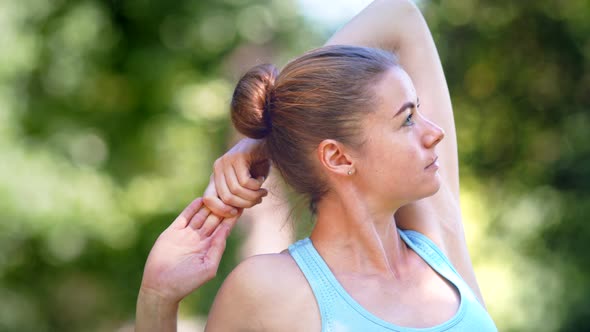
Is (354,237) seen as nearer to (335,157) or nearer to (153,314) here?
(335,157)

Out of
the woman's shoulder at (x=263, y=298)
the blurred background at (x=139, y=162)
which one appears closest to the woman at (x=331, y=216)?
the woman's shoulder at (x=263, y=298)

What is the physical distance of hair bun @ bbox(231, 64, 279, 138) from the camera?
5.69 feet

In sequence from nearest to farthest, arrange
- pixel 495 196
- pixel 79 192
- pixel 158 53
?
1. pixel 79 192
2. pixel 158 53
3. pixel 495 196

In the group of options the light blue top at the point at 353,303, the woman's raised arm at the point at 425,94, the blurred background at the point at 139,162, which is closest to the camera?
the light blue top at the point at 353,303

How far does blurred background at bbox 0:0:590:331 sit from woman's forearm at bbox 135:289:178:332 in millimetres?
2627

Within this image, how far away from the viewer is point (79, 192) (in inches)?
175

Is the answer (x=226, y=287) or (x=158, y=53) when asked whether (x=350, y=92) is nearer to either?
(x=226, y=287)

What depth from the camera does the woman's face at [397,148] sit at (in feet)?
5.33

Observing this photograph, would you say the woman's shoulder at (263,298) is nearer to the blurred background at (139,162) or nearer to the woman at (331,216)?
the woman at (331,216)

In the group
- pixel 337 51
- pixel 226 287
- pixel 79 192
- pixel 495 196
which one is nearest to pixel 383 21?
pixel 337 51

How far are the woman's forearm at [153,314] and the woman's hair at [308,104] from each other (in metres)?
0.40

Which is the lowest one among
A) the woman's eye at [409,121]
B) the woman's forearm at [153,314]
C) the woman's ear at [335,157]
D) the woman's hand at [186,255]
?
the woman's forearm at [153,314]

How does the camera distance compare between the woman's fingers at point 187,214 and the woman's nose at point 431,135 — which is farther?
the woman's fingers at point 187,214

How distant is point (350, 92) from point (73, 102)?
12.3ft
